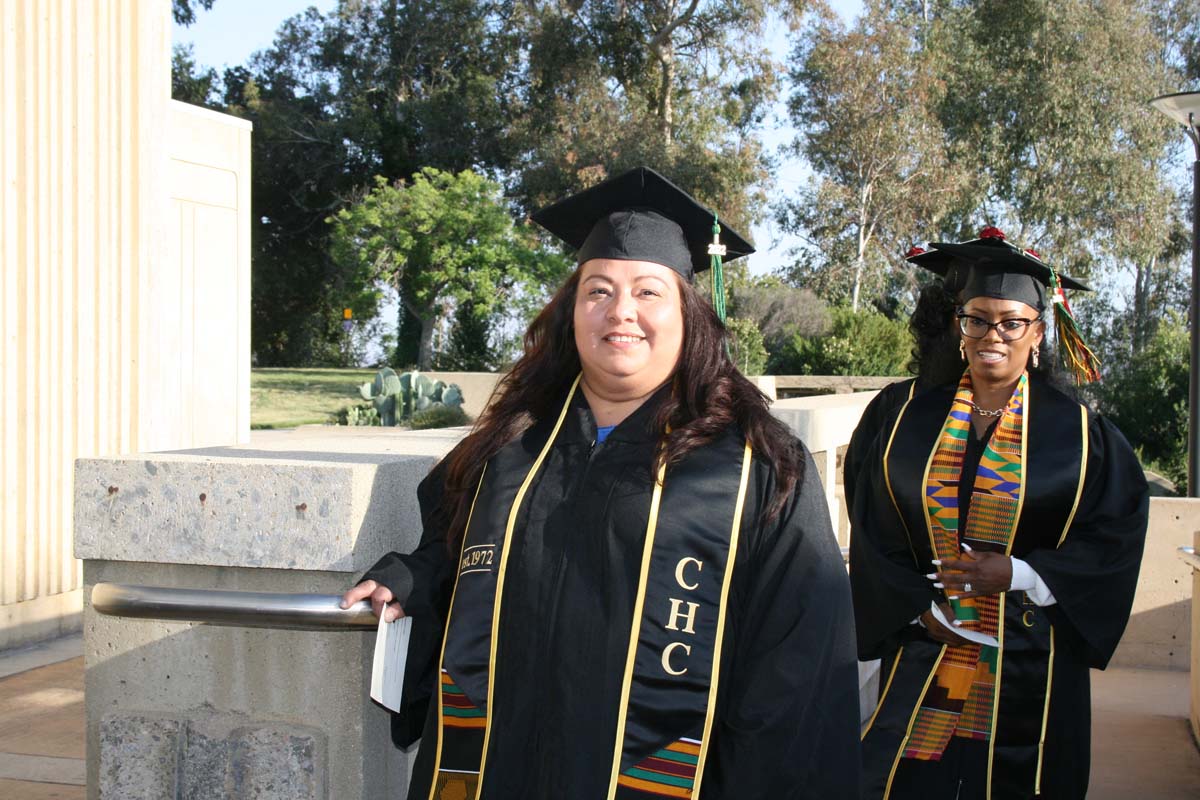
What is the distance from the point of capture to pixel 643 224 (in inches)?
98.8

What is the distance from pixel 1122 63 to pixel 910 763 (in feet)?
108

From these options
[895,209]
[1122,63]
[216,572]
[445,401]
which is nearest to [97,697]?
[216,572]

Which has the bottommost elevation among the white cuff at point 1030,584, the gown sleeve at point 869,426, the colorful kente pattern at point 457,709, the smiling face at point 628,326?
the colorful kente pattern at point 457,709

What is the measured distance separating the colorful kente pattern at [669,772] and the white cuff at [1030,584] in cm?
152

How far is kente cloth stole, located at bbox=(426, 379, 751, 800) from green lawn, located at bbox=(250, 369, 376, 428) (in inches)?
685

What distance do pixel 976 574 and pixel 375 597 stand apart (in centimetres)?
179

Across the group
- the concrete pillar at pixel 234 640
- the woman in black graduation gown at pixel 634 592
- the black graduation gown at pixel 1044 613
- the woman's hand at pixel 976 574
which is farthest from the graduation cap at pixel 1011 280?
the concrete pillar at pixel 234 640

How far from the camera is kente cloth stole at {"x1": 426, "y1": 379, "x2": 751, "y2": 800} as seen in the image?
6.84 ft

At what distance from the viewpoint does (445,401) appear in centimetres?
1619

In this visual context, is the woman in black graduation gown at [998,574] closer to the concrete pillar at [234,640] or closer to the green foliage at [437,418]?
the concrete pillar at [234,640]

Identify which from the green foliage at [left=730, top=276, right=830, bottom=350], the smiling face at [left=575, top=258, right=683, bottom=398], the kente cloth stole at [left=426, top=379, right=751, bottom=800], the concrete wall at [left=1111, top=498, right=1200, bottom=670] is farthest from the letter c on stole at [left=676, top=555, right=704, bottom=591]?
the green foliage at [left=730, top=276, right=830, bottom=350]

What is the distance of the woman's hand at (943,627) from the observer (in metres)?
3.42

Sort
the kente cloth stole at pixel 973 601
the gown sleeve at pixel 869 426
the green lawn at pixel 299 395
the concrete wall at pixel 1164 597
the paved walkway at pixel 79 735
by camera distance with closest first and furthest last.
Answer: the kente cloth stole at pixel 973 601 < the gown sleeve at pixel 869 426 < the paved walkway at pixel 79 735 < the concrete wall at pixel 1164 597 < the green lawn at pixel 299 395

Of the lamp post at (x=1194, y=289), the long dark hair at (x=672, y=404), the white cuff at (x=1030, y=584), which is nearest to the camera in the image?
the long dark hair at (x=672, y=404)
